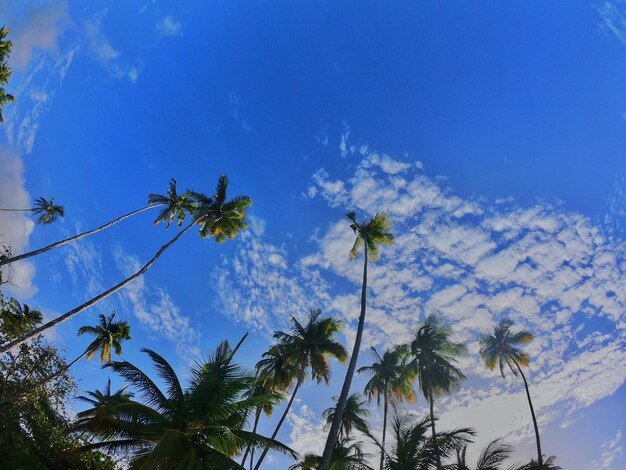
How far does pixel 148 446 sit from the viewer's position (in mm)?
12641

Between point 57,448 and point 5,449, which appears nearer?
point 5,449

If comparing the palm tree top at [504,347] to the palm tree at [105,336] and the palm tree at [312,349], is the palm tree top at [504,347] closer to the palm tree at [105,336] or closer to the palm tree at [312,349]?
the palm tree at [312,349]

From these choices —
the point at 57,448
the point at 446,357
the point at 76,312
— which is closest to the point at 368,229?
the point at 446,357

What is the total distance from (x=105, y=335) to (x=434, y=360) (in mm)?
35540

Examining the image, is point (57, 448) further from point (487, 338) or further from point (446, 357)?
point (487, 338)

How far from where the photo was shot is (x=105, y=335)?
36156 mm

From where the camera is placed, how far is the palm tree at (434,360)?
28625 mm

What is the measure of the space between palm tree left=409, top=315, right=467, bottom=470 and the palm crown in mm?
32599

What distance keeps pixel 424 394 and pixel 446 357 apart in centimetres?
423

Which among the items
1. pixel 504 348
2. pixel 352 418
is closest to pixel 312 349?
pixel 352 418

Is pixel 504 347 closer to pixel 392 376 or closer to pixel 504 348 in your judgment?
pixel 504 348

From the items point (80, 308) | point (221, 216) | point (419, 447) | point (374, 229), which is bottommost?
point (419, 447)

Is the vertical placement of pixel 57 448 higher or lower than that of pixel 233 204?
lower

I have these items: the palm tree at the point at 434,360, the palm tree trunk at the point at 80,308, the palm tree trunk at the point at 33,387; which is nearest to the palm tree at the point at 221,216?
the palm tree trunk at the point at 80,308
